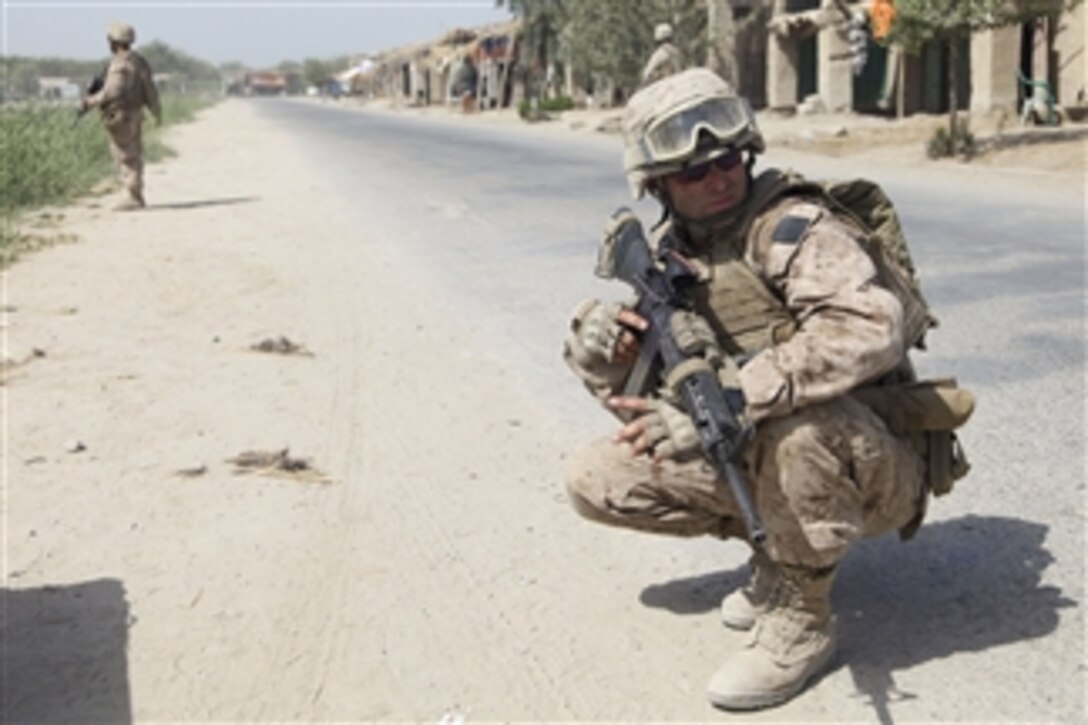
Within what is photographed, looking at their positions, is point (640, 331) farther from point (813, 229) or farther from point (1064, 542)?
point (1064, 542)

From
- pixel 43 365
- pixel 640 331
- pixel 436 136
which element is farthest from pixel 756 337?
pixel 436 136

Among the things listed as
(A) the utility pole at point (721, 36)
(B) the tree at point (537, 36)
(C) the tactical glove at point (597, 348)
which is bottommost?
(C) the tactical glove at point (597, 348)

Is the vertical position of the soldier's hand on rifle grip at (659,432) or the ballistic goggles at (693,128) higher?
the ballistic goggles at (693,128)

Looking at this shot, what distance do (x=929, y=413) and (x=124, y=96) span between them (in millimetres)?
12708

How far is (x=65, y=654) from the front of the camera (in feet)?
10.6

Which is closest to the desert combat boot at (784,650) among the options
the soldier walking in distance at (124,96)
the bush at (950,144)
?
the soldier walking in distance at (124,96)

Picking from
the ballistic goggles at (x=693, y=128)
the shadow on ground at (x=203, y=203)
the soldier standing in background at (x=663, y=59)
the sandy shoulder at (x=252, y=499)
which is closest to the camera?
the ballistic goggles at (x=693, y=128)

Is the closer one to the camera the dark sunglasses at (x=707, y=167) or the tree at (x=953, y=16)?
the dark sunglasses at (x=707, y=167)

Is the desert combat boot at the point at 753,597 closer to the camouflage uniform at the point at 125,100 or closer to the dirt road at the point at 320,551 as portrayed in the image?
the dirt road at the point at 320,551

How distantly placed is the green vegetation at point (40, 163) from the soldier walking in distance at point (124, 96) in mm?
1315

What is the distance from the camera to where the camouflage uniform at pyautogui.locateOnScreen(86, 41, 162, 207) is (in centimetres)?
1402

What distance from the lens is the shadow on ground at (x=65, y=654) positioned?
9.72 feet

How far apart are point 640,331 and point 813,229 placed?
41 centimetres

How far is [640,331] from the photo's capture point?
283 cm
